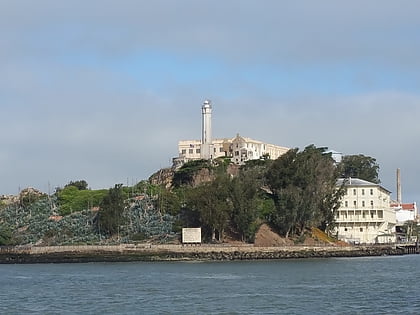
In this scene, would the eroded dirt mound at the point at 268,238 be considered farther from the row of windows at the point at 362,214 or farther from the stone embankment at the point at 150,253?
the row of windows at the point at 362,214

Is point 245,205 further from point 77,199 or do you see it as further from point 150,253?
point 77,199

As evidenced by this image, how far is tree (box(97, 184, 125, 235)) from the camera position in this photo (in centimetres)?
9075

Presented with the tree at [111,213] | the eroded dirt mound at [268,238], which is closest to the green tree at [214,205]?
the eroded dirt mound at [268,238]

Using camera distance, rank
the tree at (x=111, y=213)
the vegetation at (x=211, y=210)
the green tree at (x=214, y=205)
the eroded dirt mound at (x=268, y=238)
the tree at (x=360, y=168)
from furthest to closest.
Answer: the tree at (x=360, y=168), the tree at (x=111, y=213), the eroded dirt mound at (x=268, y=238), the vegetation at (x=211, y=210), the green tree at (x=214, y=205)

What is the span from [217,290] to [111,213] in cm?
4649

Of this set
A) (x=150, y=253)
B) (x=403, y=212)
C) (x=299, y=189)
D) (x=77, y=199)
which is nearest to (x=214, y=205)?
(x=150, y=253)

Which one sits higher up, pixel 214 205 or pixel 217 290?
pixel 214 205

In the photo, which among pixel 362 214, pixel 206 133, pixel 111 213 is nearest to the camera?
pixel 111 213

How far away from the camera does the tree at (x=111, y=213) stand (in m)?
90.8

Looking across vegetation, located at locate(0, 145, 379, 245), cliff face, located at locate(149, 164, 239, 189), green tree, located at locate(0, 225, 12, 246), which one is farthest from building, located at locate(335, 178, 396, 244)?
green tree, located at locate(0, 225, 12, 246)

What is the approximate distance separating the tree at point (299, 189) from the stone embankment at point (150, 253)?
11.7 ft

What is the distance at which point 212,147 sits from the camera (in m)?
140

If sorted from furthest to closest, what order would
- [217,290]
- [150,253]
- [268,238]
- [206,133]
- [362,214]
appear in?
[206,133]
[362,214]
[268,238]
[150,253]
[217,290]

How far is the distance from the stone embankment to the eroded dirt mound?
6.30ft
